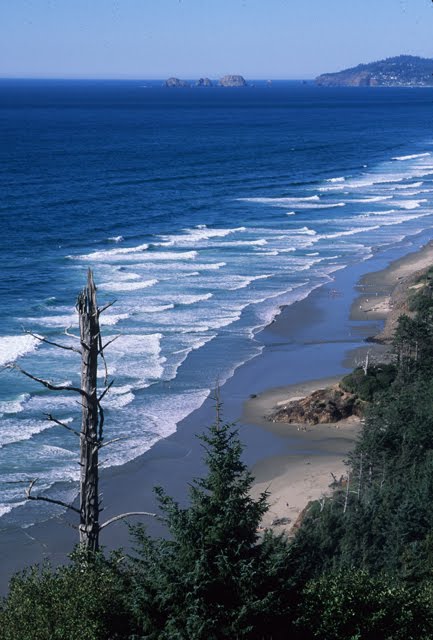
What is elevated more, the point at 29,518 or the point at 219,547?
the point at 219,547

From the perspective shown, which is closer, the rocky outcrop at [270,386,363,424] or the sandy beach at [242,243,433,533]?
the sandy beach at [242,243,433,533]

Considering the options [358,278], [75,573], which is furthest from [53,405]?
[358,278]

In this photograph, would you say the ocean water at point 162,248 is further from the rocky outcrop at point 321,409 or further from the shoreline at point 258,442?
the rocky outcrop at point 321,409

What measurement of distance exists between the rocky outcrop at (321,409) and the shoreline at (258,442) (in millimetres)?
904

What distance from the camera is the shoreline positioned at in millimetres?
25938

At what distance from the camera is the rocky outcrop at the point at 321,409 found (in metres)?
34.5

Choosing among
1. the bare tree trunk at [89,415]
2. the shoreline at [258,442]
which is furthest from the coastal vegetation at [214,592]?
the shoreline at [258,442]

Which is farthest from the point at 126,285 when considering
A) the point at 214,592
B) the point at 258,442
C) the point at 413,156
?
the point at 413,156

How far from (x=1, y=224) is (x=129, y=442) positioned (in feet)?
135

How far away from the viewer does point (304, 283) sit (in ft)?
183

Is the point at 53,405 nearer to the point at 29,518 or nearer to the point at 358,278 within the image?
the point at 29,518

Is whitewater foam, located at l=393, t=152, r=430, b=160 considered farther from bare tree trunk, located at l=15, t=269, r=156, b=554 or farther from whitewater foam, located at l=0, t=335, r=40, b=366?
bare tree trunk, located at l=15, t=269, r=156, b=554

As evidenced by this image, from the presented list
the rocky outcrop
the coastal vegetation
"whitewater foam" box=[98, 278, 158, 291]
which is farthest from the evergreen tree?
"whitewater foam" box=[98, 278, 158, 291]

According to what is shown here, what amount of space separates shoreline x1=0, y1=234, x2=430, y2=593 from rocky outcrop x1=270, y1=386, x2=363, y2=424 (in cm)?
90
